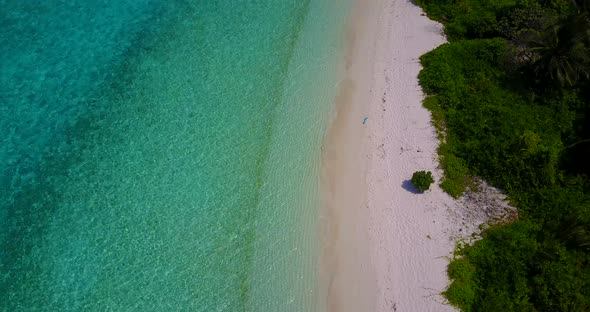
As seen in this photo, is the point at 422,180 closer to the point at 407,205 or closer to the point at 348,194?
the point at 407,205

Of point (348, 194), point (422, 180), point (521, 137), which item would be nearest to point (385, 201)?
point (348, 194)

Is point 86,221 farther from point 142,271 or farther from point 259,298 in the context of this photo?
point 259,298

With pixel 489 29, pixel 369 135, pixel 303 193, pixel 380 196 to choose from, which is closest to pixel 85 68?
pixel 303 193

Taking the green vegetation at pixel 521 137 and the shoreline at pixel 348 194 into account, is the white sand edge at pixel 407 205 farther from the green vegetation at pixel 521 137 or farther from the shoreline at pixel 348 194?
the green vegetation at pixel 521 137

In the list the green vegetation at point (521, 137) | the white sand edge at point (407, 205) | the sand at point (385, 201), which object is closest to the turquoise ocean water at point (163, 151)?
the sand at point (385, 201)

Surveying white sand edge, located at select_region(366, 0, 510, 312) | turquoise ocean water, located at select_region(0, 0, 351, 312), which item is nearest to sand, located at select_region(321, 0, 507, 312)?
white sand edge, located at select_region(366, 0, 510, 312)
